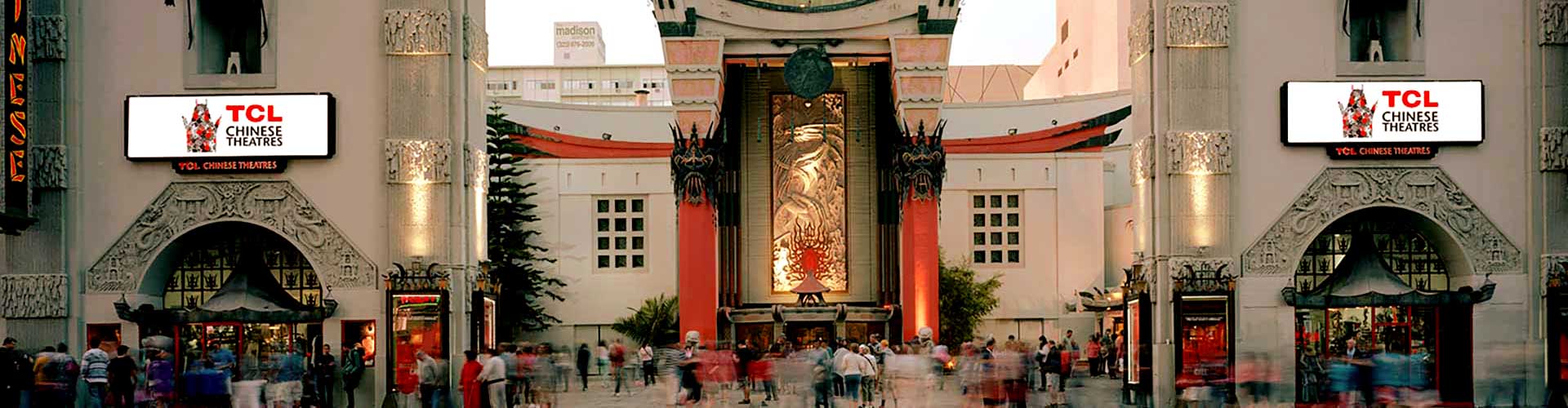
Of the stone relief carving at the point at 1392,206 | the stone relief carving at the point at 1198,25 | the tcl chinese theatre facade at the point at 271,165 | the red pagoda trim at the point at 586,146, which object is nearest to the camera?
Answer: the tcl chinese theatre facade at the point at 271,165

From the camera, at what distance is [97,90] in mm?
28906

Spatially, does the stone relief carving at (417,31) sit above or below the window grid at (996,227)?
above

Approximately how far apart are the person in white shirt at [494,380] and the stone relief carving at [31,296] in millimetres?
8505

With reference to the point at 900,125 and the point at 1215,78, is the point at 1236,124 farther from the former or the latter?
the point at 900,125

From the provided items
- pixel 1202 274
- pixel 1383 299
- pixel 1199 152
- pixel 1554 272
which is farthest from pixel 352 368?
pixel 1554 272

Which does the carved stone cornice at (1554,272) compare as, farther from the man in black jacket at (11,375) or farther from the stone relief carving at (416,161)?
the man in black jacket at (11,375)

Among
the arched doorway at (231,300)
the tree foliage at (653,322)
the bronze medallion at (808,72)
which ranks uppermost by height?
the bronze medallion at (808,72)

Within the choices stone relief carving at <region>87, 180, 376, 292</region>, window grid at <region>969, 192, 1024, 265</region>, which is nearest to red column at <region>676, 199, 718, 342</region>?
window grid at <region>969, 192, 1024, 265</region>

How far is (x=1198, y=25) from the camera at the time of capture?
29.5 metres

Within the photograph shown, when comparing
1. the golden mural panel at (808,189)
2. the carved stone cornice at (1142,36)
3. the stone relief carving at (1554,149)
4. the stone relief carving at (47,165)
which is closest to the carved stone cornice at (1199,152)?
the carved stone cornice at (1142,36)

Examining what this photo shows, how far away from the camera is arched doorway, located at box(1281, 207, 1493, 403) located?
1168 inches

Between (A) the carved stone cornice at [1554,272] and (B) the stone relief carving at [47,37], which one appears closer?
(B) the stone relief carving at [47,37]

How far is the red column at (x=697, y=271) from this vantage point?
4519 cm

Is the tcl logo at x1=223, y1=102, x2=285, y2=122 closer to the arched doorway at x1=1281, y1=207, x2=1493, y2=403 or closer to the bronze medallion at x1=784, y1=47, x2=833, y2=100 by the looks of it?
the arched doorway at x1=1281, y1=207, x2=1493, y2=403
